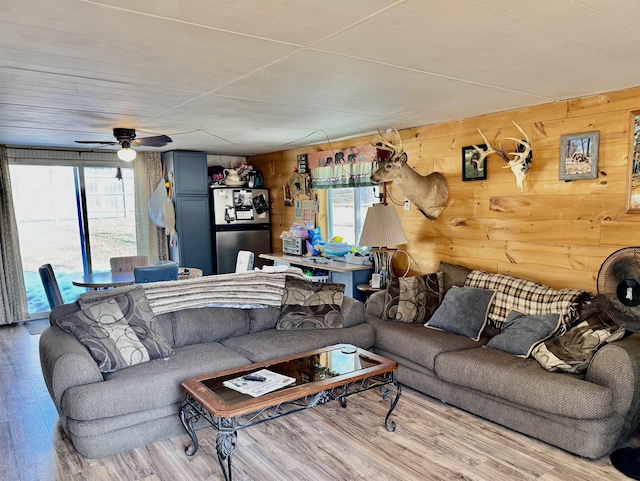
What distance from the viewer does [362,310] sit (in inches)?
157

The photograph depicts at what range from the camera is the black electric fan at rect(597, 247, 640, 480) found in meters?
2.53

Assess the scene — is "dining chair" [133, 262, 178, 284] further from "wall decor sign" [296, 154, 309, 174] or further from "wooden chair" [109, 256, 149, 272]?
"wall decor sign" [296, 154, 309, 174]

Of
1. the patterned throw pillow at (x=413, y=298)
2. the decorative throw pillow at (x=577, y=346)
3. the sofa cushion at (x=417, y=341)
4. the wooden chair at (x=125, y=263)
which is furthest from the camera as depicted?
the wooden chair at (x=125, y=263)

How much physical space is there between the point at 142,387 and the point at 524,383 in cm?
232

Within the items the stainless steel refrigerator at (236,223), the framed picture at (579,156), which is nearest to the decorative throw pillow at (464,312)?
the framed picture at (579,156)

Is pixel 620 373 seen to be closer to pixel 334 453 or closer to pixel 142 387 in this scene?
pixel 334 453

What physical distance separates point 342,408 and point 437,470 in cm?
93

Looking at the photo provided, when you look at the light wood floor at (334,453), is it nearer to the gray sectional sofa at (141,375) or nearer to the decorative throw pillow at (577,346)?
the gray sectional sofa at (141,375)

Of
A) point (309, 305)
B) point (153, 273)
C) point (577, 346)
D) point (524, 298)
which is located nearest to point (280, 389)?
point (309, 305)

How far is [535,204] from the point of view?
3.61m

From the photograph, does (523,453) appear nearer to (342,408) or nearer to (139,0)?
(342,408)

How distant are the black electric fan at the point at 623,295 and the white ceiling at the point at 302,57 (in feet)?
3.58

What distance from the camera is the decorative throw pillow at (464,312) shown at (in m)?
3.52

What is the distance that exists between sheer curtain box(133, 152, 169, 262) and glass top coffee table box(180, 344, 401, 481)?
4.11 m
